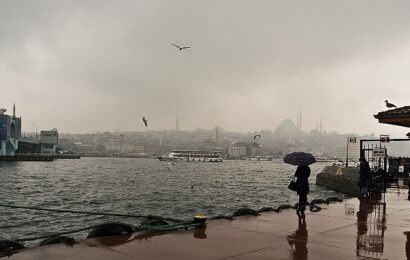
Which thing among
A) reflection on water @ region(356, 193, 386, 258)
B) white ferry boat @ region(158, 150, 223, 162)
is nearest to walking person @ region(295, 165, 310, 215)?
reflection on water @ region(356, 193, 386, 258)

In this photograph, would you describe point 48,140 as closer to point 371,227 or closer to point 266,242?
point 371,227

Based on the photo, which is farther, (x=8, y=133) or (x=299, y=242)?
(x=8, y=133)

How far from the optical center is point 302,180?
12.9m

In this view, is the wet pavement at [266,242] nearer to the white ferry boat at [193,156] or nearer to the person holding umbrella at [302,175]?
the person holding umbrella at [302,175]

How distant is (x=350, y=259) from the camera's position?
23.2 feet

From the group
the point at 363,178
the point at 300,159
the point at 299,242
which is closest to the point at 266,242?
the point at 299,242

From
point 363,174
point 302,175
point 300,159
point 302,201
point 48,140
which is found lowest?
point 302,201

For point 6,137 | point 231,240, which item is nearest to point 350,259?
point 231,240

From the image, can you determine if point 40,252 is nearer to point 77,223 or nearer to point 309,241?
point 309,241

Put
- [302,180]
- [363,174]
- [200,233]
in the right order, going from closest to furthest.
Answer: [200,233] < [302,180] < [363,174]

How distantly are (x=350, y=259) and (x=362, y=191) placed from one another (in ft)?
35.9

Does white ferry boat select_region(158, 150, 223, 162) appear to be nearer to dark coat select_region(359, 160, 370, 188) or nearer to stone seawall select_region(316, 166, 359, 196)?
stone seawall select_region(316, 166, 359, 196)

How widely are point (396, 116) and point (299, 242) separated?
4.31 metres

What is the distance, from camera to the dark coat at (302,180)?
12.7m
